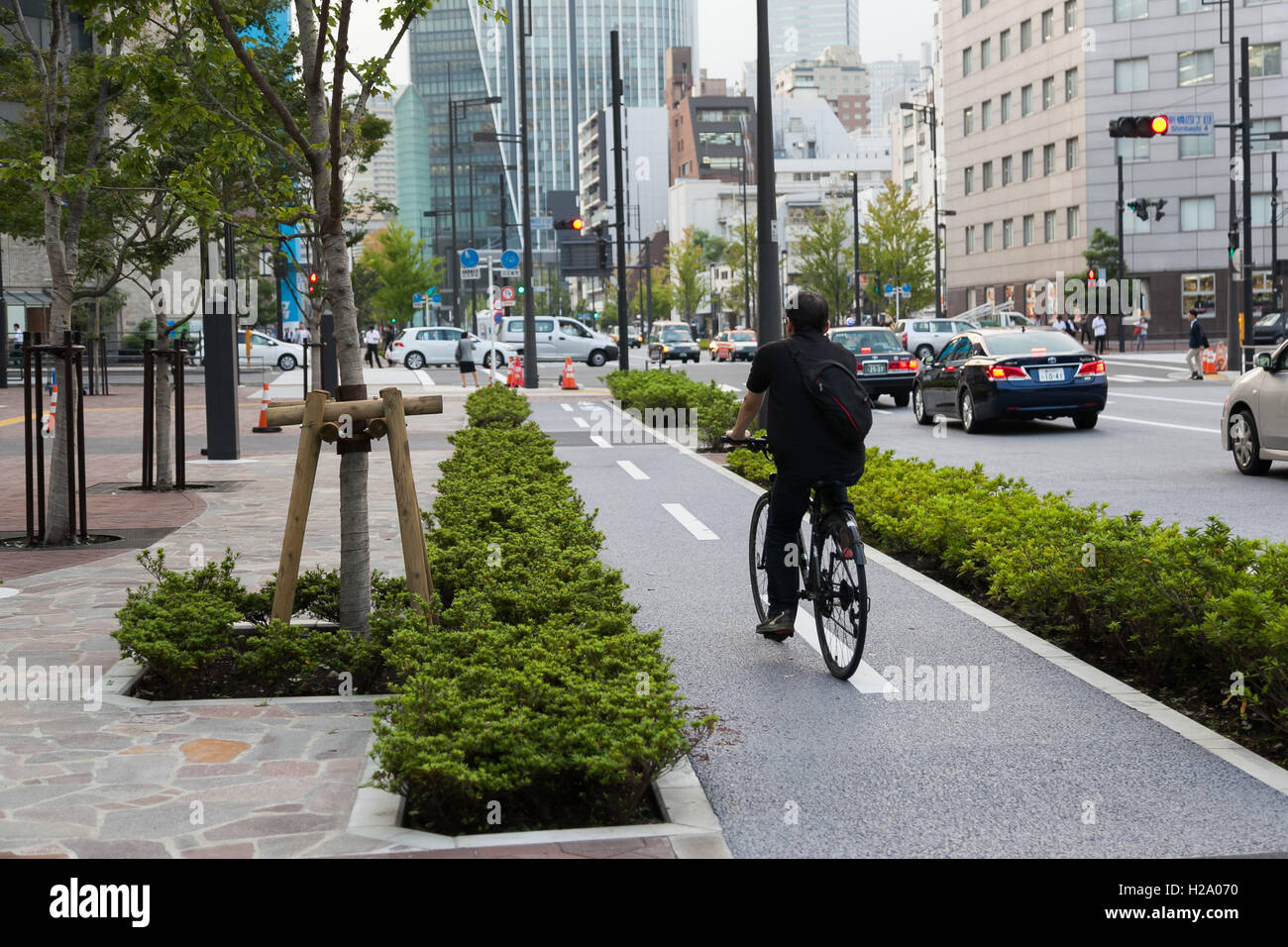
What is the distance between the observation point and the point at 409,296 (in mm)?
90812

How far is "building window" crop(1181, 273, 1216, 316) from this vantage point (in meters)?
68.2

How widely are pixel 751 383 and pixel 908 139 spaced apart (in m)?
136

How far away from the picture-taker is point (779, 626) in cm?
705

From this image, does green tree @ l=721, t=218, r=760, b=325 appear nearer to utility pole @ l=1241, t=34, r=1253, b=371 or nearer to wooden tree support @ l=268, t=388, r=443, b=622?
utility pole @ l=1241, t=34, r=1253, b=371

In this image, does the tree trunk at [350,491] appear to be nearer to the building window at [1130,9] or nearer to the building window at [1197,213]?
the building window at [1197,213]

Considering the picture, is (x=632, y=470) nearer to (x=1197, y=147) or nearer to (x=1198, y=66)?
(x=1197, y=147)

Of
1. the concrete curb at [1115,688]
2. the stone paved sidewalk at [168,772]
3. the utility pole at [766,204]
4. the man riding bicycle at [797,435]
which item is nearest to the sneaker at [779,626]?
the man riding bicycle at [797,435]

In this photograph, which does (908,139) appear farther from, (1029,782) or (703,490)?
(1029,782)

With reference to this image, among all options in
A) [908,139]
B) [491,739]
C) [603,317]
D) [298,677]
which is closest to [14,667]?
[298,677]

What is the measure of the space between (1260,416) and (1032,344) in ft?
23.4

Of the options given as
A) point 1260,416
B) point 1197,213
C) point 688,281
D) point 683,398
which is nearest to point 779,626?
point 1260,416

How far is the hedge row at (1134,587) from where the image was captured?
5.52 metres

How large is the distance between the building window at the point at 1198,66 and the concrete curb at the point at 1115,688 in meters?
66.1

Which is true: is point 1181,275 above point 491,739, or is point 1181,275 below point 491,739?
above
